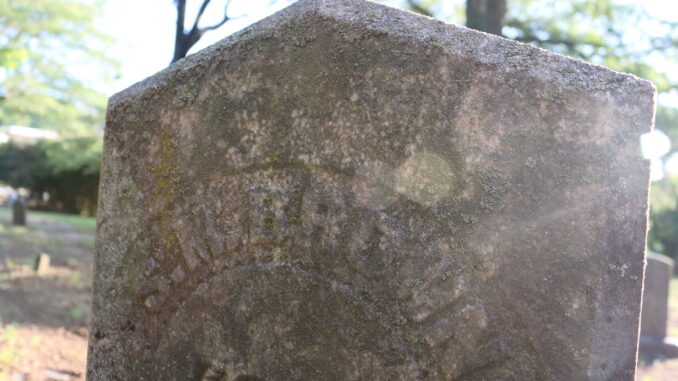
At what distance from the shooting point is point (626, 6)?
6.16m

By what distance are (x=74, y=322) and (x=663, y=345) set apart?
6096 millimetres

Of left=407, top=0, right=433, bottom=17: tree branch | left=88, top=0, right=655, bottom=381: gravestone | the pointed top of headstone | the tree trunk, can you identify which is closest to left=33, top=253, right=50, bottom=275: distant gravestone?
left=407, top=0, right=433, bottom=17: tree branch

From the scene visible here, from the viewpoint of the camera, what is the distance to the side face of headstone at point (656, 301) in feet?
20.0

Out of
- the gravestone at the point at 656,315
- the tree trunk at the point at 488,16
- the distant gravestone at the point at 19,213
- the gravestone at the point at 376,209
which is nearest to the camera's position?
the gravestone at the point at 376,209

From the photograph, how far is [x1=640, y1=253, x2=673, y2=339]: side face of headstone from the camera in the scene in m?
6.09

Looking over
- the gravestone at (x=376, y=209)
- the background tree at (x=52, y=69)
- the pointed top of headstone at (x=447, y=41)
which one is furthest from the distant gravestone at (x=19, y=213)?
the pointed top of headstone at (x=447, y=41)

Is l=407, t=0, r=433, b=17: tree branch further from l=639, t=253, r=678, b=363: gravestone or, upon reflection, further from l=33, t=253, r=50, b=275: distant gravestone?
l=33, t=253, r=50, b=275: distant gravestone

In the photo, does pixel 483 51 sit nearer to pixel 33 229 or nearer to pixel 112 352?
pixel 112 352

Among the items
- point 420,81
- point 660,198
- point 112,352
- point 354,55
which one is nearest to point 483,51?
point 420,81

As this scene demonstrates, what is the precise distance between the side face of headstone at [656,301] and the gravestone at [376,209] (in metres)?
5.70

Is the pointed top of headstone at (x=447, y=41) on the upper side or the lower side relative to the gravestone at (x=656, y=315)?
upper

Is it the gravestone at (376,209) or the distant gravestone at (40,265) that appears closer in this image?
the gravestone at (376,209)

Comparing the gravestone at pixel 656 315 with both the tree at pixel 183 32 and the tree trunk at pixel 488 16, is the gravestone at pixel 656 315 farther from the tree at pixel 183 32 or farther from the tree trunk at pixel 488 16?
the tree at pixel 183 32

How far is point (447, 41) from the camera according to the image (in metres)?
1.30
